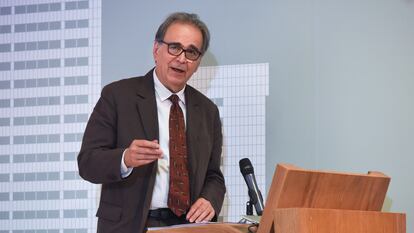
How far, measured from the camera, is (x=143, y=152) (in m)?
2.43

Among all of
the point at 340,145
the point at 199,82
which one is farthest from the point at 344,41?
the point at 199,82

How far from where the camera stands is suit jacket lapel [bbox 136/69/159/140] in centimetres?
291

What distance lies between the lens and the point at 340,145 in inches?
138

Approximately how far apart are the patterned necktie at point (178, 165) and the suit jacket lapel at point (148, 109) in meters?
0.08

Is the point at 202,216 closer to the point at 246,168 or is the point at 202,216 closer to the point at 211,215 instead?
the point at 211,215

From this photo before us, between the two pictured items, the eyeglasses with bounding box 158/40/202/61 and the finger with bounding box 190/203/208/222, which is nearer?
the finger with bounding box 190/203/208/222

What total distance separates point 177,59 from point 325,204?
119 centimetres

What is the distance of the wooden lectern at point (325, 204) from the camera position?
1925 mm

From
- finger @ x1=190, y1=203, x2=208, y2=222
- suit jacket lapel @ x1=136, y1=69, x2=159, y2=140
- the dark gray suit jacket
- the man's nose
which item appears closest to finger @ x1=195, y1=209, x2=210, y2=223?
finger @ x1=190, y1=203, x2=208, y2=222

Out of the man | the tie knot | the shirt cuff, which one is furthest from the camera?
the tie knot

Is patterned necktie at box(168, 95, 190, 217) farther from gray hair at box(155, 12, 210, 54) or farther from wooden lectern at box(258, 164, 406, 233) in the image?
wooden lectern at box(258, 164, 406, 233)

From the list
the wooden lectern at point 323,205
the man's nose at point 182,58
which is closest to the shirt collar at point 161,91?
the man's nose at point 182,58

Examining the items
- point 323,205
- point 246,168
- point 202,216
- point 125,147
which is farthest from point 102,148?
point 323,205

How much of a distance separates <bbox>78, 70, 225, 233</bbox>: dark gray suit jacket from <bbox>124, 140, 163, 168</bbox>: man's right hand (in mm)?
181
